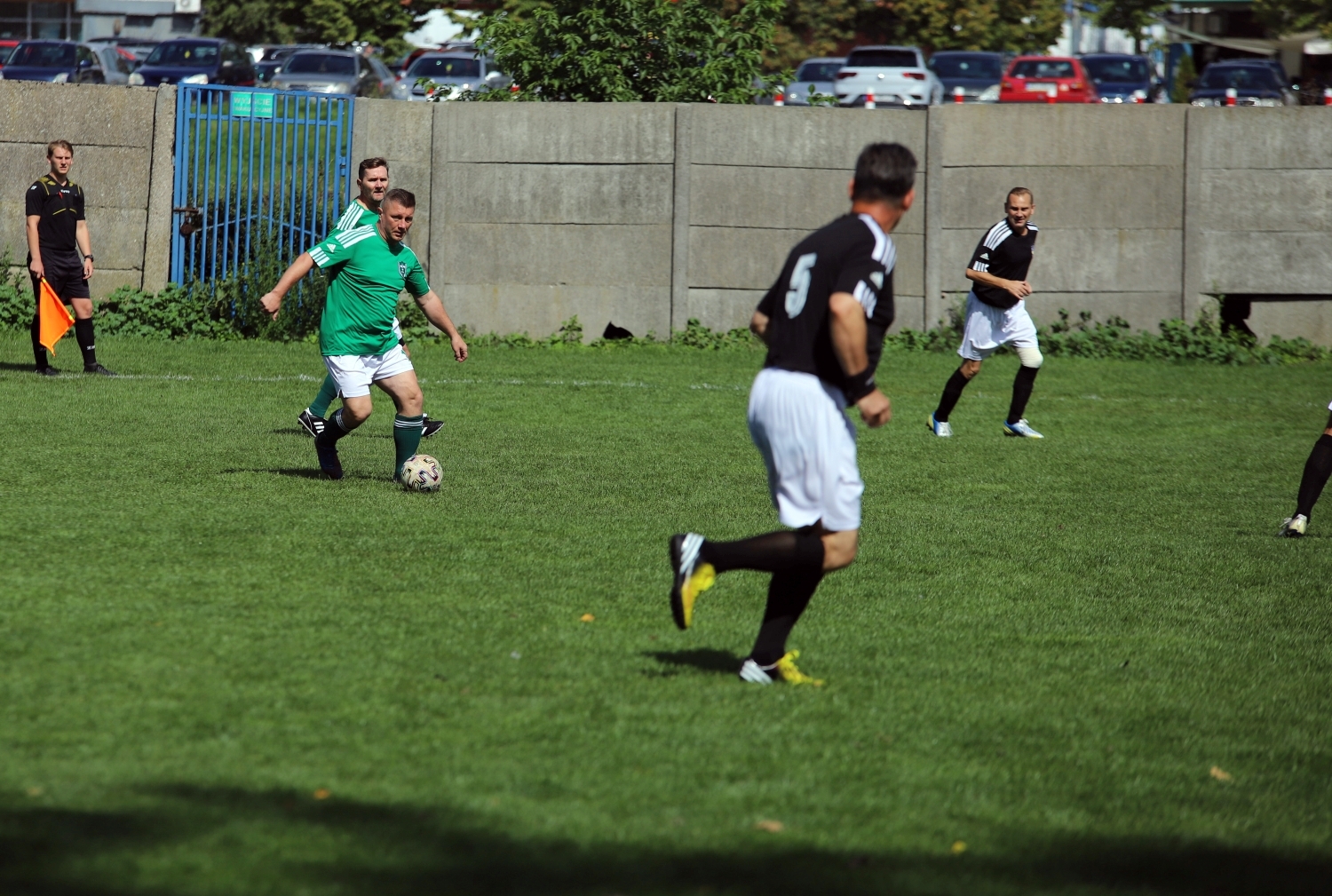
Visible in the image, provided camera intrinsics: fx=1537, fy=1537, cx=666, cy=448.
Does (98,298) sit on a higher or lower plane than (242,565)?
higher

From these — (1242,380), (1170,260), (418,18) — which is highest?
(418,18)

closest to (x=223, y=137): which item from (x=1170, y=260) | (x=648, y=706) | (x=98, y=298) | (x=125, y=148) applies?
(x=125, y=148)

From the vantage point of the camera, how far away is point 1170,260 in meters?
18.6

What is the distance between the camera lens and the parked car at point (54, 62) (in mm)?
32344

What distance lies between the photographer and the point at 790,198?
1841 cm

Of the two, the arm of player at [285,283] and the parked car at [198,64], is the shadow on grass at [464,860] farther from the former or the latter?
the parked car at [198,64]

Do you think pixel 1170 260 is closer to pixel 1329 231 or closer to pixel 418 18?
pixel 1329 231

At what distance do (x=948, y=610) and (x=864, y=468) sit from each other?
13.7 feet

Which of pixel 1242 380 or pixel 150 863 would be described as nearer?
pixel 150 863

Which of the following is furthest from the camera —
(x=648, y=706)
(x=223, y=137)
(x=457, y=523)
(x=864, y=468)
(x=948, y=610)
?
(x=223, y=137)

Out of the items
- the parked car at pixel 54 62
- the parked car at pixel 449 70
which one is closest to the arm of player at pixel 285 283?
the parked car at pixel 54 62

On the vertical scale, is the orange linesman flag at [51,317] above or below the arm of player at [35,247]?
below

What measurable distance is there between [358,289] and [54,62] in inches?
1072

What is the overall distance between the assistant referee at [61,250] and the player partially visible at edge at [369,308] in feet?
18.4
